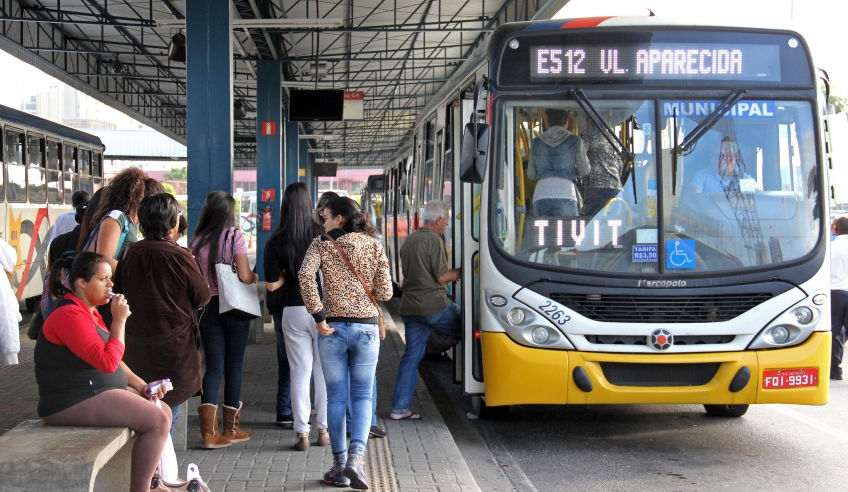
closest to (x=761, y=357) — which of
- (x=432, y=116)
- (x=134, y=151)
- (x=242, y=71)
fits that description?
(x=432, y=116)

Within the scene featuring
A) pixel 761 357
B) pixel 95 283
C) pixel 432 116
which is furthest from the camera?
pixel 432 116

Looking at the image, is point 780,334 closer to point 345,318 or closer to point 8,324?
point 345,318

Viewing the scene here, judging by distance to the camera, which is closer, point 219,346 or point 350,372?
point 350,372

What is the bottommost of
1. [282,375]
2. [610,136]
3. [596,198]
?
[282,375]

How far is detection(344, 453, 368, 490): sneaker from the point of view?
5352 mm

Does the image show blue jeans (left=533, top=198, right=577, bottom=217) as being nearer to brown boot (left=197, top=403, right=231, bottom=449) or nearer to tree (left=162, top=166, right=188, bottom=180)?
brown boot (left=197, top=403, right=231, bottom=449)

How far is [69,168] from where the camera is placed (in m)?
17.0

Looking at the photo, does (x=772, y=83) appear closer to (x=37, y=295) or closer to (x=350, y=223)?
(x=350, y=223)

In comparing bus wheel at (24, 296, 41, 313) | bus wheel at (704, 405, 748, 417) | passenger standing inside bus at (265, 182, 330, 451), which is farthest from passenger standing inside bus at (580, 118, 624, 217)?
bus wheel at (24, 296, 41, 313)

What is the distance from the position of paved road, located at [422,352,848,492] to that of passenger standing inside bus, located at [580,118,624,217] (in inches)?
72.9

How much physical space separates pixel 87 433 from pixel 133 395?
27 cm

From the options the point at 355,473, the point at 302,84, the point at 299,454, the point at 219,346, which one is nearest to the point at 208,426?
the point at 219,346

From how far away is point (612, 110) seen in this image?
6.79 meters

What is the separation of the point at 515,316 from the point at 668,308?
3.54ft
